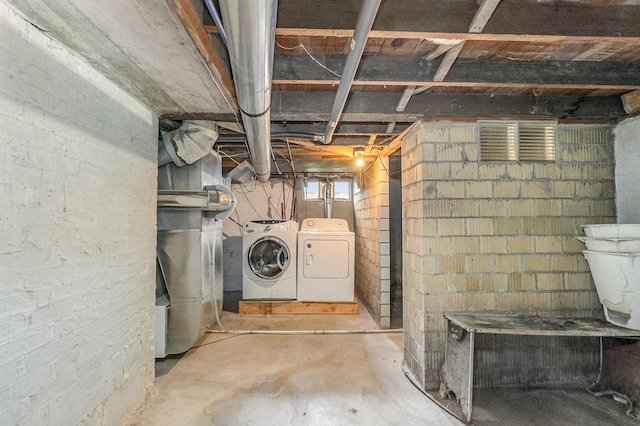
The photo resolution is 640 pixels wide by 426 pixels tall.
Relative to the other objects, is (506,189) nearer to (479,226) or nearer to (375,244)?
(479,226)

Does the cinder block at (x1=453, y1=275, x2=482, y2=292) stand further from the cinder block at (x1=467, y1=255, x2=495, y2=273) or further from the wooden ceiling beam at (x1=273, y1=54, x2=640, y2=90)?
the wooden ceiling beam at (x1=273, y1=54, x2=640, y2=90)

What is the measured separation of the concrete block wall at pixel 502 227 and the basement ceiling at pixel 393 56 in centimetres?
31

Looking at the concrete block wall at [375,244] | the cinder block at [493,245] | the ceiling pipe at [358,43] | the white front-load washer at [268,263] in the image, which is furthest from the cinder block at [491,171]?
the white front-load washer at [268,263]

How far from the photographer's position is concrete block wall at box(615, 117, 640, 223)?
2178mm

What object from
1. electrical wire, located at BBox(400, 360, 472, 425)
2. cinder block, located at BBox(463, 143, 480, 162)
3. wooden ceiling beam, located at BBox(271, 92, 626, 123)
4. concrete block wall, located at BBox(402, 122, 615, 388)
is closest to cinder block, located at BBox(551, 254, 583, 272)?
concrete block wall, located at BBox(402, 122, 615, 388)

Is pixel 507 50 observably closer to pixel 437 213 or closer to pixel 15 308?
pixel 437 213

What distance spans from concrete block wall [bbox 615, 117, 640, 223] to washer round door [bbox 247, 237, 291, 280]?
10.8ft

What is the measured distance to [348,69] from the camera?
1.53m

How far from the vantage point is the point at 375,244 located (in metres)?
3.88

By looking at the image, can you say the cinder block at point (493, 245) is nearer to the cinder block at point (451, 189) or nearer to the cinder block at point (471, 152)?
the cinder block at point (451, 189)

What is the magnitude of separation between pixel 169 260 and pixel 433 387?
2.41 meters

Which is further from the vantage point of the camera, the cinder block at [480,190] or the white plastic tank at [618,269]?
the cinder block at [480,190]

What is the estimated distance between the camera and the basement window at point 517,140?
7.61 ft

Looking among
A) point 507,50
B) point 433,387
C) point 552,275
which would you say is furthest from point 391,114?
point 433,387
